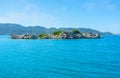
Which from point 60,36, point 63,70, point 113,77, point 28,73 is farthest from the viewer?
point 60,36

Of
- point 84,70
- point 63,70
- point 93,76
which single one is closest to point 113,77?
point 93,76

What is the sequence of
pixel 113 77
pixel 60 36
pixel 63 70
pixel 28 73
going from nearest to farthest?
pixel 113 77
pixel 28 73
pixel 63 70
pixel 60 36

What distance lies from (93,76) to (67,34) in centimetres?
15676

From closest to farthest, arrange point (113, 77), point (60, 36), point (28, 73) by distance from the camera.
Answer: point (113, 77), point (28, 73), point (60, 36)

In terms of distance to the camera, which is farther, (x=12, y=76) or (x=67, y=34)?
(x=67, y=34)

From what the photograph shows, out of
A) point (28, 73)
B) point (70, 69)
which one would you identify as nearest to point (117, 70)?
point (70, 69)

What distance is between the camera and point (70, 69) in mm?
42875

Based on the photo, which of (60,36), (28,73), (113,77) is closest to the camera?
(113,77)

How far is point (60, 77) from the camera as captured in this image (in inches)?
1433

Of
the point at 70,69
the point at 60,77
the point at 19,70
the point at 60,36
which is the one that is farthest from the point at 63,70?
the point at 60,36

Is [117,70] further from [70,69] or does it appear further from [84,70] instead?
[70,69]

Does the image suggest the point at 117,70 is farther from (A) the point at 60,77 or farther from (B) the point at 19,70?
(B) the point at 19,70

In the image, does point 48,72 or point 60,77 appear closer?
point 60,77

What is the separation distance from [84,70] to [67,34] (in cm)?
15179
